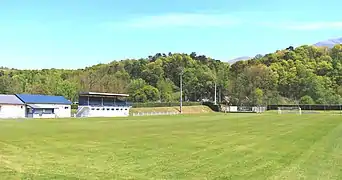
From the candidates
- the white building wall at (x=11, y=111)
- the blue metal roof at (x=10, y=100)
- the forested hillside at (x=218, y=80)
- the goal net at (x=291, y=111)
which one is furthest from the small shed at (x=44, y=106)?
the goal net at (x=291, y=111)

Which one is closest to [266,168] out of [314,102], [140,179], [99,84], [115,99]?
[140,179]

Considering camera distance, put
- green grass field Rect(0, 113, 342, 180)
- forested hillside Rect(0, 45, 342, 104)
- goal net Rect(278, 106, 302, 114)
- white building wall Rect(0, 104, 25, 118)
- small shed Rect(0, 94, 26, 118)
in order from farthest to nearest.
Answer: forested hillside Rect(0, 45, 342, 104) < goal net Rect(278, 106, 302, 114) < small shed Rect(0, 94, 26, 118) < white building wall Rect(0, 104, 25, 118) < green grass field Rect(0, 113, 342, 180)

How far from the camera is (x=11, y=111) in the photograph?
212 ft

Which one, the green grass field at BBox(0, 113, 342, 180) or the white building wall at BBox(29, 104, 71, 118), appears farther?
the white building wall at BBox(29, 104, 71, 118)

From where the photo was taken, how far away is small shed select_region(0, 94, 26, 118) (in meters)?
63.4

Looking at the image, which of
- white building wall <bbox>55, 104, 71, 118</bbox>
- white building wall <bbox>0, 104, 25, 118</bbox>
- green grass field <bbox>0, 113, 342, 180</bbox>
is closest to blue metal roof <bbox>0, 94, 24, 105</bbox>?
white building wall <bbox>0, 104, 25, 118</bbox>

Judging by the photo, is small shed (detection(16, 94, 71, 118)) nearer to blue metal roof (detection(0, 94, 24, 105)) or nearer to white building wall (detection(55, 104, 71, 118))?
white building wall (detection(55, 104, 71, 118))

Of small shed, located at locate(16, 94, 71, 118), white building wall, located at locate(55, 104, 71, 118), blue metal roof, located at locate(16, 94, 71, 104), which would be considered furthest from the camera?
white building wall, located at locate(55, 104, 71, 118)

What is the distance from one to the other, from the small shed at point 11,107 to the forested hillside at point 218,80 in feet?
99.5

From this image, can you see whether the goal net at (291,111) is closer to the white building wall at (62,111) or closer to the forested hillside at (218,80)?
the forested hillside at (218,80)

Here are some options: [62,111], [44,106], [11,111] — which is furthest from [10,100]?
[62,111]

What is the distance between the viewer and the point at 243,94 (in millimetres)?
123438

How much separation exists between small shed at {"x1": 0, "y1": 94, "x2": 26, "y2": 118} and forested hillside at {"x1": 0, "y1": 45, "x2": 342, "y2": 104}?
99.5 feet

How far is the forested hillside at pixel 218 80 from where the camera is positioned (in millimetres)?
109500
